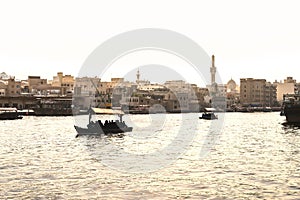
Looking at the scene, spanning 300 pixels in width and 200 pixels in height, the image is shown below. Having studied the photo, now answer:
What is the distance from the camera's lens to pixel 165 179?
29.4 m

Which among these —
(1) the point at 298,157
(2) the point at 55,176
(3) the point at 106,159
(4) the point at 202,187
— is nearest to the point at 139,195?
(4) the point at 202,187

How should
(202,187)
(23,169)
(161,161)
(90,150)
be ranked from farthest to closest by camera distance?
(90,150), (161,161), (23,169), (202,187)

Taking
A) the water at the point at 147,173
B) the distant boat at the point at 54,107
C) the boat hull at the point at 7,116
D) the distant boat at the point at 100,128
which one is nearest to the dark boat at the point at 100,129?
the distant boat at the point at 100,128

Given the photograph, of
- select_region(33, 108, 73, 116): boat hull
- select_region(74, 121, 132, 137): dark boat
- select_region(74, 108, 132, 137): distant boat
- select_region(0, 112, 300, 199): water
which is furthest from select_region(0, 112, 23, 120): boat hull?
select_region(0, 112, 300, 199): water

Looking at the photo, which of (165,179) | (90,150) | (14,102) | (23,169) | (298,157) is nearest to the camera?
(165,179)

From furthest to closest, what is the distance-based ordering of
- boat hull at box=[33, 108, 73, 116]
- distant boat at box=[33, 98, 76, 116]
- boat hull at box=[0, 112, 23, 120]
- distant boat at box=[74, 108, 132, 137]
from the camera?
distant boat at box=[33, 98, 76, 116] → boat hull at box=[33, 108, 73, 116] → boat hull at box=[0, 112, 23, 120] → distant boat at box=[74, 108, 132, 137]

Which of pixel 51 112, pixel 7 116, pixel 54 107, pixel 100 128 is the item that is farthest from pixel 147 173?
pixel 54 107

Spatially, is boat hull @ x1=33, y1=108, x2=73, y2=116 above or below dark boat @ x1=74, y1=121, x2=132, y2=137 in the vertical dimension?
above

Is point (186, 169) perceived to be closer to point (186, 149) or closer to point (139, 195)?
point (139, 195)

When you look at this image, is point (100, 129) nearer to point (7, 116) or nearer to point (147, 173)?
point (147, 173)

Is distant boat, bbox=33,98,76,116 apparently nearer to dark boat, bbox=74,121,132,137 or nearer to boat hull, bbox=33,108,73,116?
boat hull, bbox=33,108,73,116

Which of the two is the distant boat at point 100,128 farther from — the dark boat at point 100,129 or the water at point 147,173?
the water at point 147,173

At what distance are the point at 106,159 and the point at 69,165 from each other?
200 inches

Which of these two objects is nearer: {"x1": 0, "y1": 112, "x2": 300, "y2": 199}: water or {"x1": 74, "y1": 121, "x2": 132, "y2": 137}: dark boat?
{"x1": 0, "y1": 112, "x2": 300, "y2": 199}: water
